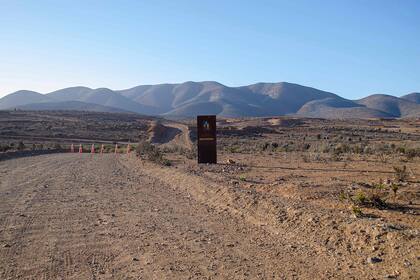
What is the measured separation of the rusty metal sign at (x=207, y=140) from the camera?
25750mm

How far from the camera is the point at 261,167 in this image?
2348 cm

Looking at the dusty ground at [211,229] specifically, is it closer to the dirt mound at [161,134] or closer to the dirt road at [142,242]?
the dirt road at [142,242]

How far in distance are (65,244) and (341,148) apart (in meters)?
27.6

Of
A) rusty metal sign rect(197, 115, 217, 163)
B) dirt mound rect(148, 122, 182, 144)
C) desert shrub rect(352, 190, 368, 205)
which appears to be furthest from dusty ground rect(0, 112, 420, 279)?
dirt mound rect(148, 122, 182, 144)

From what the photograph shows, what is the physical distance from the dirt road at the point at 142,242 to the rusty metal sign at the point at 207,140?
942 centimetres

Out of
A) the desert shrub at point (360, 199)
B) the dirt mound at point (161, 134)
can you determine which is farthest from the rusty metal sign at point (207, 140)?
the dirt mound at point (161, 134)

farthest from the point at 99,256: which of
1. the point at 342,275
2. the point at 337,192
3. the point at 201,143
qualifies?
the point at 201,143

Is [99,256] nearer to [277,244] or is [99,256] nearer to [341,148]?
[277,244]

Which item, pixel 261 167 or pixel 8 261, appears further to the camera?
pixel 261 167

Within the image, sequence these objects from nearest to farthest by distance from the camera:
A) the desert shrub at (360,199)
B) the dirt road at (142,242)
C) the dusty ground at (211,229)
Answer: the dirt road at (142,242) → the dusty ground at (211,229) → the desert shrub at (360,199)

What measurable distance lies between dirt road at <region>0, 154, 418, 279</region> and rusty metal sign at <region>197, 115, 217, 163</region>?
9.42 meters

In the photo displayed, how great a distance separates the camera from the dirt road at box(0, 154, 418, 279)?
7.95 metres

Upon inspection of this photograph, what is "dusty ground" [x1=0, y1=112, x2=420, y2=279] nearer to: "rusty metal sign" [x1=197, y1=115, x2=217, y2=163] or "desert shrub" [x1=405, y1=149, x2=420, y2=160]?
"rusty metal sign" [x1=197, y1=115, x2=217, y2=163]

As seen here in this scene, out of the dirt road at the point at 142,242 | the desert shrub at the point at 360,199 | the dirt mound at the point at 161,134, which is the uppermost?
the desert shrub at the point at 360,199
